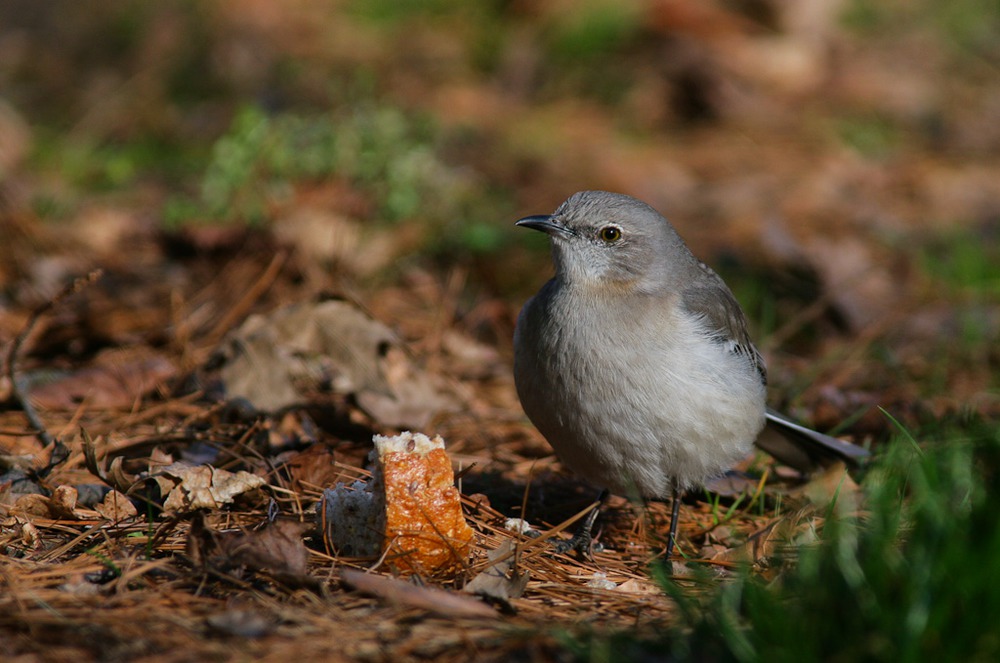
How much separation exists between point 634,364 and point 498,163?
5838 millimetres

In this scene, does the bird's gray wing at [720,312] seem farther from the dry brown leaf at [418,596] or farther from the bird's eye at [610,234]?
the dry brown leaf at [418,596]

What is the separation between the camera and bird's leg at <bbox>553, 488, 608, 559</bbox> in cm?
463

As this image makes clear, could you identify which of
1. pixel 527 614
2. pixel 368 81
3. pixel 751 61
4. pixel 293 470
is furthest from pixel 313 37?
pixel 527 614

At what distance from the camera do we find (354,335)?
608 centimetres

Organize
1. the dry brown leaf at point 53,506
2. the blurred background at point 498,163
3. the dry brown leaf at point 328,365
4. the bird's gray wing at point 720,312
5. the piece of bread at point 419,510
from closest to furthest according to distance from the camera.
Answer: the piece of bread at point 419,510
the dry brown leaf at point 53,506
the bird's gray wing at point 720,312
the dry brown leaf at point 328,365
the blurred background at point 498,163

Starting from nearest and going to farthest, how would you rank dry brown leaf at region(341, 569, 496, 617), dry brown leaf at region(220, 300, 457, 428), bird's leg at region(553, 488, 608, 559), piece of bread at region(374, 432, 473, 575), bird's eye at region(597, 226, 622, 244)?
dry brown leaf at region(341, 569, 496, 617) < piece of bread at region(374, 432, 473, 575) < bird's leg at region(553, 488, 608, 559) < bird's eye at region(597, 226, 622, 244) < dry brown leaf at region(220, 300, 457, 428)

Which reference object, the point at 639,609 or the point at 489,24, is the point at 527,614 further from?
the point at 489,24

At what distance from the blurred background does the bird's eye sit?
178 centimetres

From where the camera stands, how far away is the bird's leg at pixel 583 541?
4628mm

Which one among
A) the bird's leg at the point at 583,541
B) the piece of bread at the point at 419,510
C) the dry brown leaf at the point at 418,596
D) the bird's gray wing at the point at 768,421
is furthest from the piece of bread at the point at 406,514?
the bird's gray wing at the point at 768,421

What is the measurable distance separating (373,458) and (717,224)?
598 cm

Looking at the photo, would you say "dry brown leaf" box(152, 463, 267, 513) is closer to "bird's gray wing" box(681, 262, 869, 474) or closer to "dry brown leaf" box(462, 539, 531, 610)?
"dry brown leaf" box(462, 539, 531, 610)

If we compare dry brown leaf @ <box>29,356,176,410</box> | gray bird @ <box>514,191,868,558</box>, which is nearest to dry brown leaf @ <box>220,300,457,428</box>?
dry brown leaf @ <box>29,356,176,410</box>

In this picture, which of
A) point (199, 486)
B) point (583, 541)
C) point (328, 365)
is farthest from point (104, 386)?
point (583, 541)
